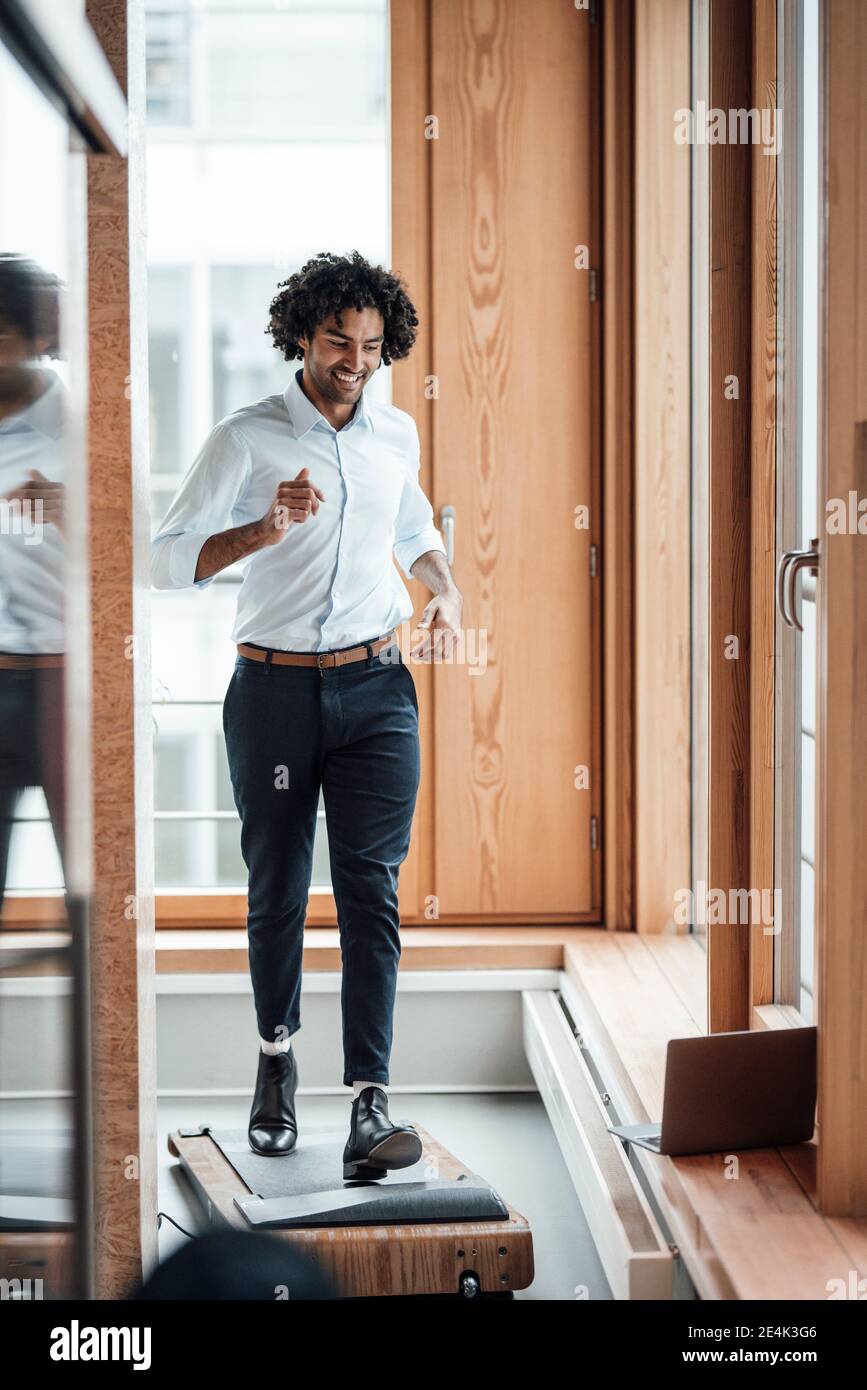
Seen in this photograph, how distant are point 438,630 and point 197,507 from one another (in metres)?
0.45

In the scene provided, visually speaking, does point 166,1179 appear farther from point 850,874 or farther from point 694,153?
point 694,153

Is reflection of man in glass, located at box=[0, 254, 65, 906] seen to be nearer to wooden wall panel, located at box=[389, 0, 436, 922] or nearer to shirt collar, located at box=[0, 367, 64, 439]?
shirt collar, located at box=[0, 367, 64, 439]

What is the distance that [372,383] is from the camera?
350 centimetres

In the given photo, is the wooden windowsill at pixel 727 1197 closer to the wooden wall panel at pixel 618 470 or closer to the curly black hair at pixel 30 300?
the wooden wall panel at pixel 618 470

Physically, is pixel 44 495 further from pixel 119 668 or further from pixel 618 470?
pixel 618 470

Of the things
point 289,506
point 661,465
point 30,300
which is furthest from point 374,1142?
point 661,465

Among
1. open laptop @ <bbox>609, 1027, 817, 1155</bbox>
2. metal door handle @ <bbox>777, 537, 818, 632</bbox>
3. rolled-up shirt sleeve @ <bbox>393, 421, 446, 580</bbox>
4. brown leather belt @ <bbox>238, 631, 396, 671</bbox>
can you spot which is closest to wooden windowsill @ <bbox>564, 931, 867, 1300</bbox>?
open laptop @ <bbox>609, 1027, 817, 1155</bbox>

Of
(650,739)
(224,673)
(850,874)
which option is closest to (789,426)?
(850,874)

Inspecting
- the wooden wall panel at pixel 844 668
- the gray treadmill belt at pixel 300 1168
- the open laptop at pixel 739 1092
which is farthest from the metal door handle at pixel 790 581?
the gray treadmill belt at pixel 300 1168

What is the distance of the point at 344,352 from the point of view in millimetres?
2395

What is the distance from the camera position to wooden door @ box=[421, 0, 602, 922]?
11.1 feet

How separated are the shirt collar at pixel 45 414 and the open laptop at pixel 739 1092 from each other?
117cm

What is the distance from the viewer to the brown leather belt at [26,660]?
5.30 ft
